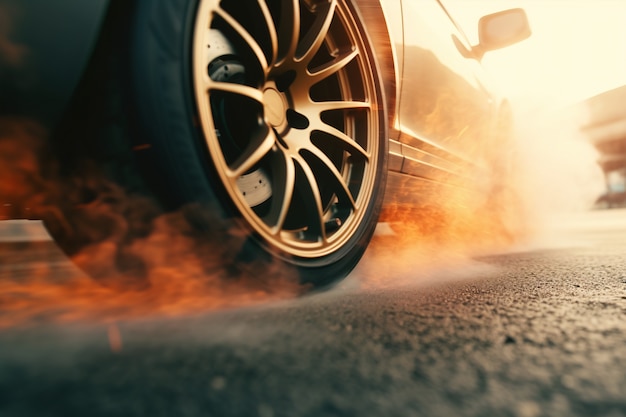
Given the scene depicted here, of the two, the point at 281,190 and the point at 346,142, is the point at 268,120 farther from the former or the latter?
the point at 346,142

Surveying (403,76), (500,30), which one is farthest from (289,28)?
(500,30)

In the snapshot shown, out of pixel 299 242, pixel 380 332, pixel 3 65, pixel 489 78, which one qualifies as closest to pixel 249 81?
pixel 299 242

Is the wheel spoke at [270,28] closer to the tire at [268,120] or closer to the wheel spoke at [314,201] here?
the tire at [268,120]

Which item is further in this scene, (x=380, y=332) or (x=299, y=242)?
(x=299, y=242)

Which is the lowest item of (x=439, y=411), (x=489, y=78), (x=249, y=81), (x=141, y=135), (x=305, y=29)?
(x=439, y=411)

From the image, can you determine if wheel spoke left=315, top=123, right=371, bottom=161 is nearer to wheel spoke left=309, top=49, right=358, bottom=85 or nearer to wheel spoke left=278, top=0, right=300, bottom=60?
wheel spoke left=309, top=49, right=358, bottom=85

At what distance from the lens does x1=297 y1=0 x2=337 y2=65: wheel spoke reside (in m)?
1.60

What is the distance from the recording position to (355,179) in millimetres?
1844

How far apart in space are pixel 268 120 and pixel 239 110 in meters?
0.11

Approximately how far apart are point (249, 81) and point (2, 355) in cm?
101

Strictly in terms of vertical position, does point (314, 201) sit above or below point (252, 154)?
below

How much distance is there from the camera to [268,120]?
150 centimetres

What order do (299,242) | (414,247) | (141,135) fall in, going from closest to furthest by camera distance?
(141,135) → (299,242) → (414,247)

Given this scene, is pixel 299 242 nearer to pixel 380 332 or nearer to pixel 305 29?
pixel 380 332
